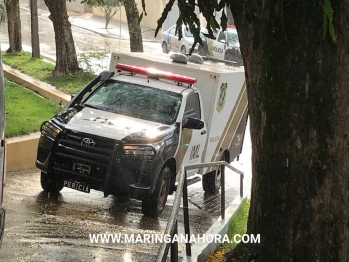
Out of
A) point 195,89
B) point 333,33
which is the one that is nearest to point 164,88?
point 195,89

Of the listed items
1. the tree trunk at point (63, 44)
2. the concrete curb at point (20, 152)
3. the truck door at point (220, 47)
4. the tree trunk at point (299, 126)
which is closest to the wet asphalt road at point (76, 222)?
the concrete curb at point (20, 152)

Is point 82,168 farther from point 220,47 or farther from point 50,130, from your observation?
point 220,47

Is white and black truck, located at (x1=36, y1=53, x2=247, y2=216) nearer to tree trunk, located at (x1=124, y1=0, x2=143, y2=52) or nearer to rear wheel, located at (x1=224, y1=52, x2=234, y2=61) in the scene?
tree trunk, located at (x1=124, y1=0, x2=143, y2=52)

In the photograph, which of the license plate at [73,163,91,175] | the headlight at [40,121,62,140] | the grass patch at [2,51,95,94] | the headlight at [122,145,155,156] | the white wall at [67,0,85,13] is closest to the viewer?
the headlight at [122,145,155,156]

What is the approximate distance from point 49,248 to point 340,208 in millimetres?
3136

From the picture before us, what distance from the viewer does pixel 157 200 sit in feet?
29.7

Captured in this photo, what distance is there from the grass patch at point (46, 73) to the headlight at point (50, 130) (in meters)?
7.74

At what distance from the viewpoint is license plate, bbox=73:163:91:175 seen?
8883mm

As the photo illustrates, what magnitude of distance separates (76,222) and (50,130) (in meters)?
1.65

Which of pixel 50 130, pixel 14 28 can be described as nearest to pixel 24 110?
pixel 50 130

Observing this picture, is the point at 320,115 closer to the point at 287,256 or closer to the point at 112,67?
the point at 287,256

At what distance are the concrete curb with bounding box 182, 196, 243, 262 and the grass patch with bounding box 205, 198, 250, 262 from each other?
0.05 meters

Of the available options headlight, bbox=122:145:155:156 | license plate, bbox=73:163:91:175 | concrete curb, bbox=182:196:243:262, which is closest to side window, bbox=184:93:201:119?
headlight, bbox=122:145:155:156

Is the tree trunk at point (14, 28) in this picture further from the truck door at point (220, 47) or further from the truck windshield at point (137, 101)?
the truck windshield at point (137, 101)
